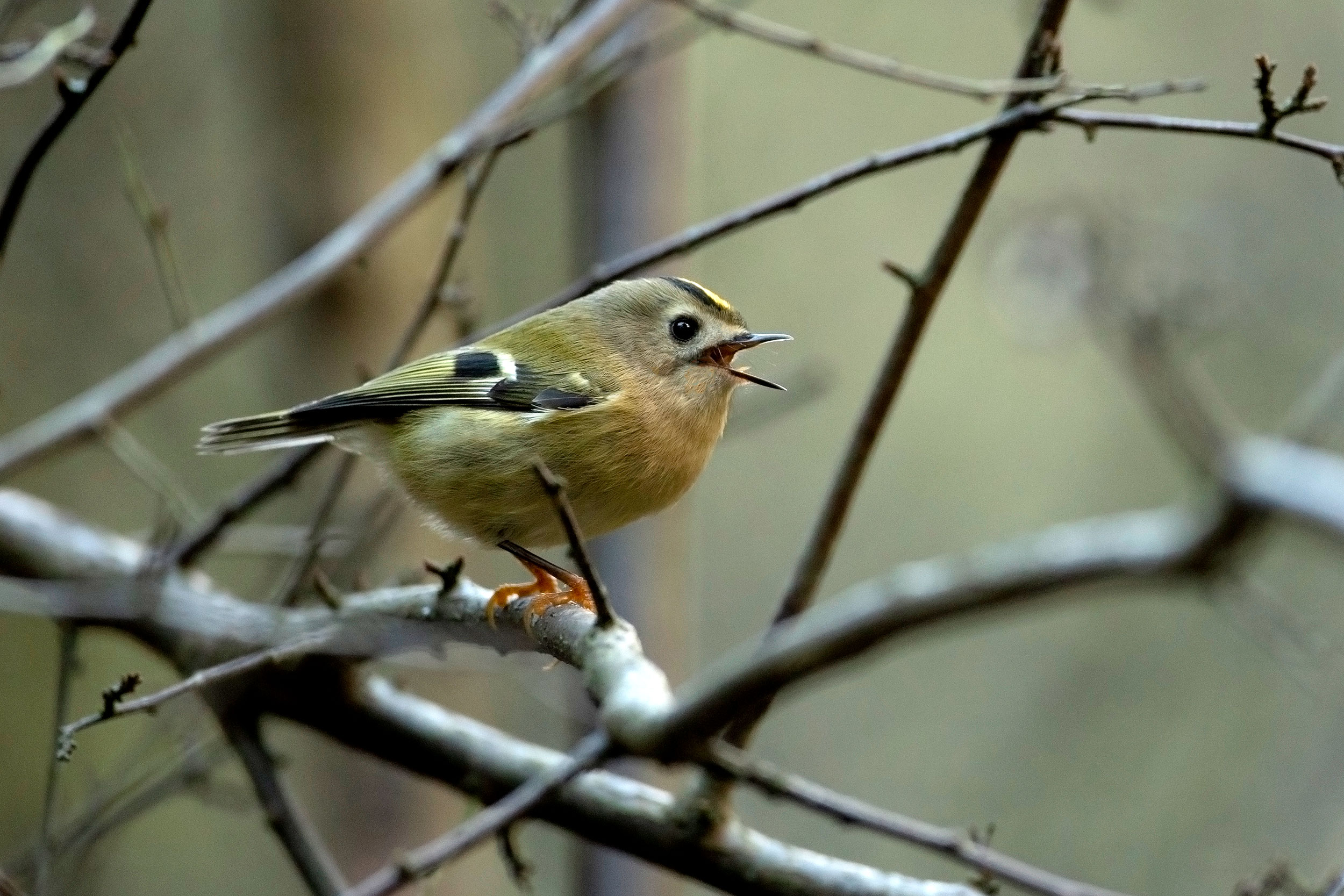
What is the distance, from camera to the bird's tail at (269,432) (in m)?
2.92

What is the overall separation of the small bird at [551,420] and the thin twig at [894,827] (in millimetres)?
A: 1011

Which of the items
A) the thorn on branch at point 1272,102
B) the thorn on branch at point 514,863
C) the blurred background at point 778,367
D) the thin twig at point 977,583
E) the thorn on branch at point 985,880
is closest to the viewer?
the thin twig at point 977,583

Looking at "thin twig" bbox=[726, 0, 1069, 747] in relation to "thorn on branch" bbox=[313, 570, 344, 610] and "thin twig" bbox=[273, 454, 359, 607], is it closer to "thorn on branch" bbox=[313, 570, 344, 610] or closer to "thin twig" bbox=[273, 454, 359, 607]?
"thorn on branch" bbox=[313, 570, 344, 610]

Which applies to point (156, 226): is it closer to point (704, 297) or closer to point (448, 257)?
point (448, 257)

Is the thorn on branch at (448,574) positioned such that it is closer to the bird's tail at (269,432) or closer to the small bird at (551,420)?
the small bird at (551,420)

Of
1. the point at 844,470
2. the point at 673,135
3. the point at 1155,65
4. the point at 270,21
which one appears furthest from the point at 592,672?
the point at 1155,65

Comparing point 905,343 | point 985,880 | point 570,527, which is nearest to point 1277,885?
point 985,880

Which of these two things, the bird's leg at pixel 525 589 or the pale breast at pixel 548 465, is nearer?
the bird's leg at pixel 525 589

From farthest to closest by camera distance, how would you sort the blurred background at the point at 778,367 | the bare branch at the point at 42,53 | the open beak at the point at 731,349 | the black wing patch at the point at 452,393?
the blurred background at the point at 778,367 → the open beak at the point at 731,349 → the black wing patch at the point at 452,393 → the bare branch at the point at 42,53

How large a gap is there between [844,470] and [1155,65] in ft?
15.0

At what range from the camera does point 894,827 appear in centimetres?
146

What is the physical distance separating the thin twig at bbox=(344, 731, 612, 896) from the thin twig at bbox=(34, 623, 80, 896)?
0.76m

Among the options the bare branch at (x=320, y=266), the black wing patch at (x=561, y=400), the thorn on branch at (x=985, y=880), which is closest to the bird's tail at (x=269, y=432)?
the bare branch at (x=320, y=266)

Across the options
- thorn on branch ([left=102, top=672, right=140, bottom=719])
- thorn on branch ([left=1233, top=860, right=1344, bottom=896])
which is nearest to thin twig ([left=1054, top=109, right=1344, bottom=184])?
thorn on branch ([left=1233, top=860, right=1344, bottom=896])
